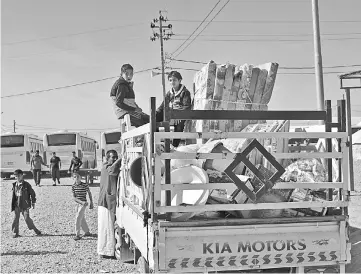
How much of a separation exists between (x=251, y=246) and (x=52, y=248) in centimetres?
618

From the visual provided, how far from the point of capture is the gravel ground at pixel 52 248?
24.9 feet

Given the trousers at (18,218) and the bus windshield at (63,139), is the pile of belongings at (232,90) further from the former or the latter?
the bus windshield at (63,139)

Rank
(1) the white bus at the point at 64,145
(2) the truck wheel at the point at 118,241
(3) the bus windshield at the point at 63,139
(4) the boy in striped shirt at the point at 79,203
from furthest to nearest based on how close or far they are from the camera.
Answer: (3) the bus windshield at the point at 63,139 → (1) the white bus at the point at 64,145 → (4) the boy in striped shirt at the point at 79,203 → (2) the truck wheel at the point at 118,241

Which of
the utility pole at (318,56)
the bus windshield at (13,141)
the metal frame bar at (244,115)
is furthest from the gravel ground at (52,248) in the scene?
the bus windshield at (13,141)

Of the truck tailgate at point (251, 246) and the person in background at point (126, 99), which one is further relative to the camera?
the person in background at point (126, 99)

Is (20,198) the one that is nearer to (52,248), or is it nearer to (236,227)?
(52,248)

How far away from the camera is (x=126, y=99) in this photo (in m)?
6.80

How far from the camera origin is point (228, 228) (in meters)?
3.92

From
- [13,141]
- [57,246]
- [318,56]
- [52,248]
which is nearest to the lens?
[52,248]

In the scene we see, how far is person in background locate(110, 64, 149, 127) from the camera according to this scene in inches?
265

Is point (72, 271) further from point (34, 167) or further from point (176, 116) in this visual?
point (34, 167)

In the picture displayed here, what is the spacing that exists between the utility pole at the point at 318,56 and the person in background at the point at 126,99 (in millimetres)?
8473

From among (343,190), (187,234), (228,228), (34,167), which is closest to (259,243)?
(228,228)

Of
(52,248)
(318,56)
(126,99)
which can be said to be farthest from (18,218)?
(318,56)
